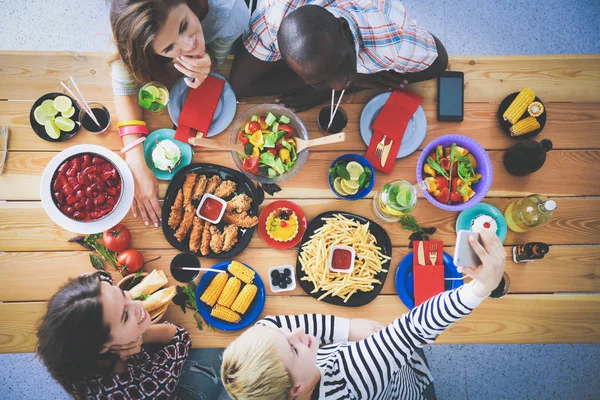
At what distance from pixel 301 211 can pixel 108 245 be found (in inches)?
39.5

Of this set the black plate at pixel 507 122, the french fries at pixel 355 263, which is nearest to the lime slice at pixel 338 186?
the french fries at pixel 355 263

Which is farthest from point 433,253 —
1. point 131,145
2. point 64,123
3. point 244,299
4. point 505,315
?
point 64,123

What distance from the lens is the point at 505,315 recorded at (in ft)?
6.41

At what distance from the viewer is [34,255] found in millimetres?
1933

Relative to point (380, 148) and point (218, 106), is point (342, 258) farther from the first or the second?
point (218, 106)

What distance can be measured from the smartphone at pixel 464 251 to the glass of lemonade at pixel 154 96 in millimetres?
1586

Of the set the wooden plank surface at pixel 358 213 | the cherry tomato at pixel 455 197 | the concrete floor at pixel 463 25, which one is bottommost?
the wooden plank surface at pixel 358 213

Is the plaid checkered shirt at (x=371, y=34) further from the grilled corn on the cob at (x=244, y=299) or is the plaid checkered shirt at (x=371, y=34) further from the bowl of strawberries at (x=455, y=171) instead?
the grilled corn on the cob at (x=244, y=299)

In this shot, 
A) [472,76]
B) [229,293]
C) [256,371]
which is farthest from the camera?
[472,76]

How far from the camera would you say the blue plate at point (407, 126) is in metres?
1.99

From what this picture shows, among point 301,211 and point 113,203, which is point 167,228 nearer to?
point 113,203

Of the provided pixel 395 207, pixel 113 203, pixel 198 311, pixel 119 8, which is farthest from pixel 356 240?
pixel 119 8

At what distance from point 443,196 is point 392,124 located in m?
0.47

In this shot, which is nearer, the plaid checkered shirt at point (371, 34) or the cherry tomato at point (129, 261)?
the plaid checkered shirt at point (371, 34)
